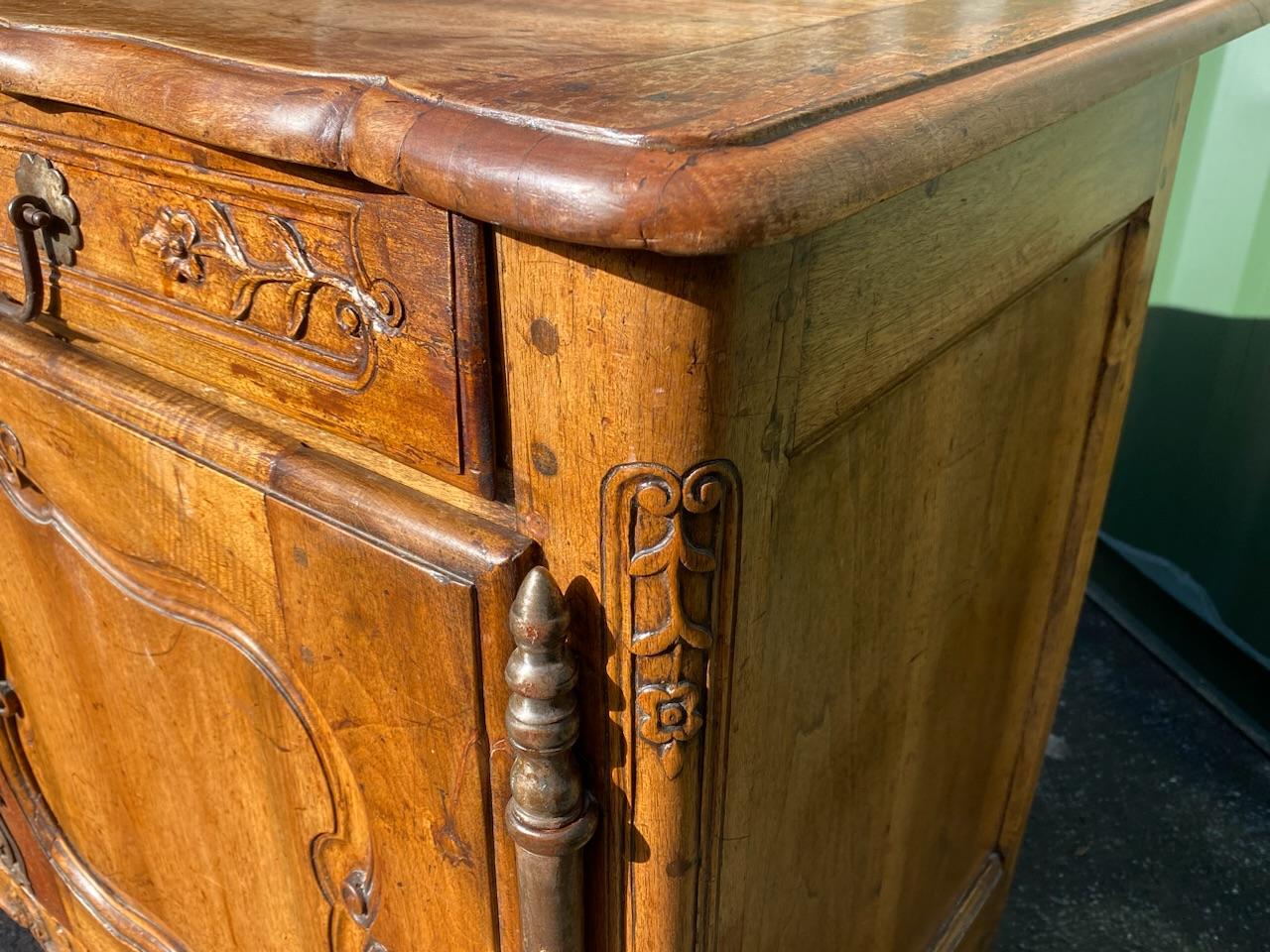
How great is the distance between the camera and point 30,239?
24.7 inches

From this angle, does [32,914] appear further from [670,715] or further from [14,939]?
[670,715]

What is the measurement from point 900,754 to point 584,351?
468 millimetres

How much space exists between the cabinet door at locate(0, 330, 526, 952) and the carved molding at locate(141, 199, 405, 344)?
7 centimetres

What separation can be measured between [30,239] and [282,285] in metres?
0.21

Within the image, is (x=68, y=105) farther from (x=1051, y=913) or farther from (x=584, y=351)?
(x=1051, y=913)

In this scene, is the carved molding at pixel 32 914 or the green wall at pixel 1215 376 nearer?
the carved molding at pixel 32 914

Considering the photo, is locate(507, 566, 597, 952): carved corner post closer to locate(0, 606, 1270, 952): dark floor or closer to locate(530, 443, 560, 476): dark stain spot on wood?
locate(530, 443, 560, 476): dark stain spot on wood

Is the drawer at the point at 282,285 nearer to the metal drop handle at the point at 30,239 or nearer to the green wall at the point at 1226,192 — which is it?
the metal drop handle at the point at 30,239

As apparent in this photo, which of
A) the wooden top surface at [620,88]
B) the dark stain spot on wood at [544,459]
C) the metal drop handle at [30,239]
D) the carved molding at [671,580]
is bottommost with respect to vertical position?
the carved molding at [671,580]

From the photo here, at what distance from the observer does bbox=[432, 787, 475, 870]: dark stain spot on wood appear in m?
0.57

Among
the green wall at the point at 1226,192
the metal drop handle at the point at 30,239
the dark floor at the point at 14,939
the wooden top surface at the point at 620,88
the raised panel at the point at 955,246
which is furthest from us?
the green wall at the point at 1226,192

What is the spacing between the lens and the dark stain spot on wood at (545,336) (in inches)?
17.0

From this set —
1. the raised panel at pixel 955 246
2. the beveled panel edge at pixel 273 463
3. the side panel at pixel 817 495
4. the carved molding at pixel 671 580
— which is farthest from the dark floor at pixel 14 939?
the raised panel at pixel 955 246

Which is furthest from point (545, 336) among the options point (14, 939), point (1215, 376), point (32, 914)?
point (1215, 376)
